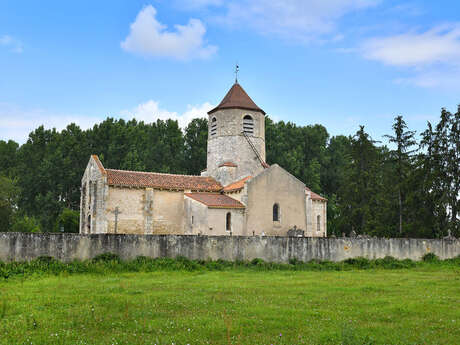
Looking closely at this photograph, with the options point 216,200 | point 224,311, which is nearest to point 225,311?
point 224,311

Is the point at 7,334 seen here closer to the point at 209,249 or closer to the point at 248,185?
the point at 209,249

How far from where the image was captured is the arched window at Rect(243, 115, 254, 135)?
4144 centimetres

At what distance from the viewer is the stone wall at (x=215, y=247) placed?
750 inches

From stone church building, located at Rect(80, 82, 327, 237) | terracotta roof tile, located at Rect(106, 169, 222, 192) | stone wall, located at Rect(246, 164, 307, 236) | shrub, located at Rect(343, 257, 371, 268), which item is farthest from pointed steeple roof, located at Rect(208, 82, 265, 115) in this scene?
shrub, located at Rect(343, 257, 371, 268)

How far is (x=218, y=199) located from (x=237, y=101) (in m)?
10.8

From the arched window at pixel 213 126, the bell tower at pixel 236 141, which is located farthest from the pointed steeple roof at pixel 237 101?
the arched window at pixel 213 126

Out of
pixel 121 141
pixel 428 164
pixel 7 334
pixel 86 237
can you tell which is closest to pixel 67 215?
pixel 121 141

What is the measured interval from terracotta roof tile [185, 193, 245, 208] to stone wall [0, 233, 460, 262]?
10.8 meters

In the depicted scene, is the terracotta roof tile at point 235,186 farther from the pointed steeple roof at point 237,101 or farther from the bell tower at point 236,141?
the pointed steeple roof at point 237,101

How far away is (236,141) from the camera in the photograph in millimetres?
40781

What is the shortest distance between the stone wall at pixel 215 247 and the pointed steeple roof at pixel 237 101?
19589 mm

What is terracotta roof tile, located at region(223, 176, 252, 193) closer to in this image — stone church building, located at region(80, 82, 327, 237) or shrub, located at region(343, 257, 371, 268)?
stone church building, located at region(80, 82, 327, 237)

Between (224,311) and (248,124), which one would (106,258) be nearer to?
(224,311)

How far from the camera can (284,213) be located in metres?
36.8
